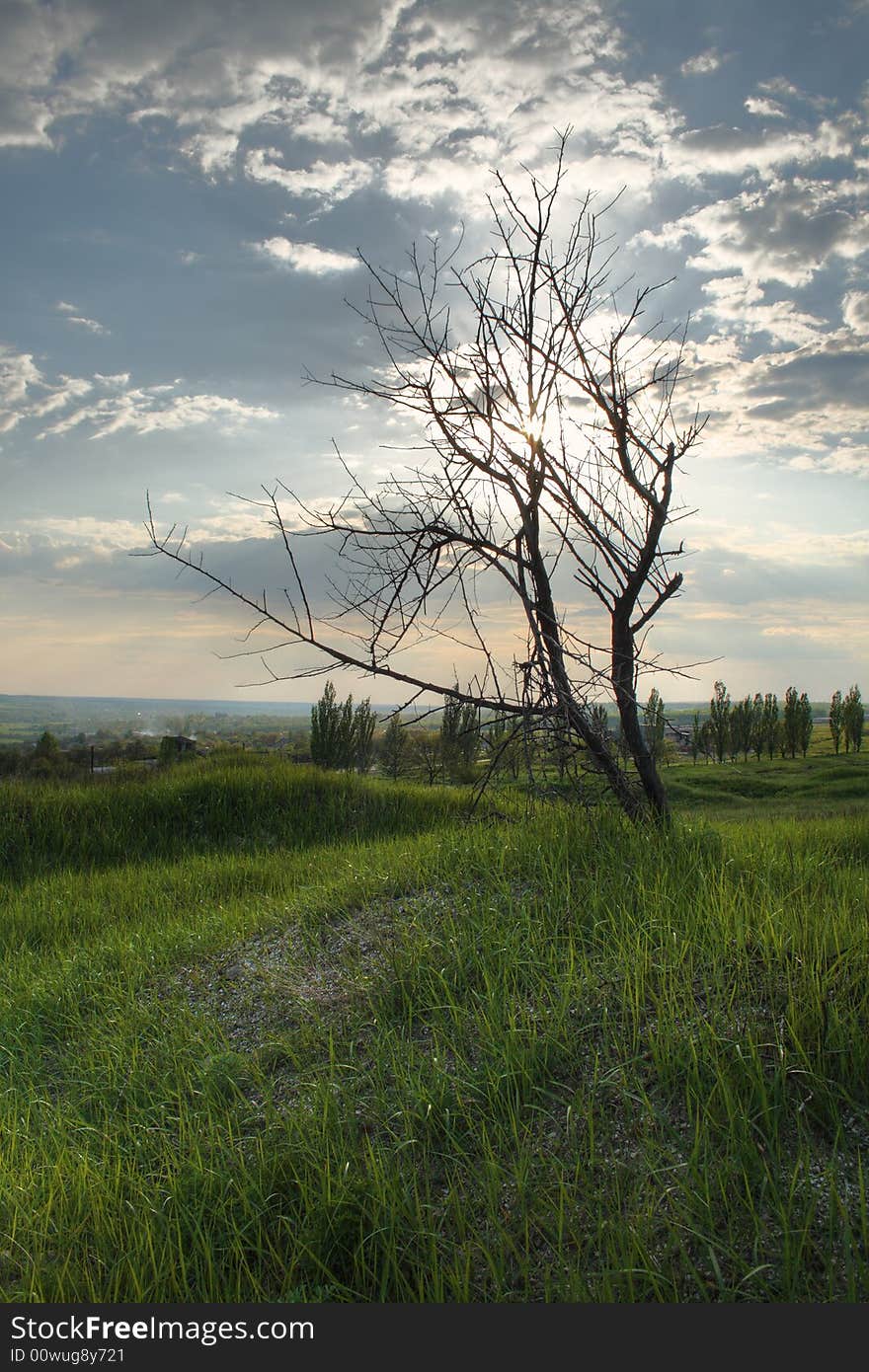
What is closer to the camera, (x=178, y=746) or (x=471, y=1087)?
(x=471, y=1087)

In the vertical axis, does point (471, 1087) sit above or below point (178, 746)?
below

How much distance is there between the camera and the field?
2.82 meters

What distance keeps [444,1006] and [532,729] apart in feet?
8.46

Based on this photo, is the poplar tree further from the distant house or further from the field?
the field

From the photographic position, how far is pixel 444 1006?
4.19m

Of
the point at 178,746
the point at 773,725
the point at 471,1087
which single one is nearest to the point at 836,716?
the point at 773,725

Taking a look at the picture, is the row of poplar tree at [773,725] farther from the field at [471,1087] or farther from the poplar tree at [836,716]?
the field at [471,1087]

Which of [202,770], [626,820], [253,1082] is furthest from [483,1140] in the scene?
[202,770]

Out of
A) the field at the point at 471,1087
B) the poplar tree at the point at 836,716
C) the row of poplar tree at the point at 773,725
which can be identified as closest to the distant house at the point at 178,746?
the field at the point at 471,1087

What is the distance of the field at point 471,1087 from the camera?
9.25ft

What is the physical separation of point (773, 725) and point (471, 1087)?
154 ft

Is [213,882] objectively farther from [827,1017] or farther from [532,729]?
[827,1017]

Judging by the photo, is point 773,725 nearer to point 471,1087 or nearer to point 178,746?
point 178,746

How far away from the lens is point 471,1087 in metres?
3.53
